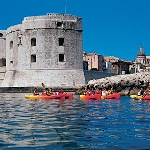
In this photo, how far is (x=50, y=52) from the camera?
4400cm

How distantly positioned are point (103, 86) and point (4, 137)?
3006 cm

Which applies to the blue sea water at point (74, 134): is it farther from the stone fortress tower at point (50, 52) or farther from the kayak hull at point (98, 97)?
the stone fortress tower at point (50, 52)

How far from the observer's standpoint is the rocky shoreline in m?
38.6

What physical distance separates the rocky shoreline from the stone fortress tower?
4390mm

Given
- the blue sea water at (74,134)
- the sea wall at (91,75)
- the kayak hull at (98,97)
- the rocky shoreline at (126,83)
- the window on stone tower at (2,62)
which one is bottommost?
the blue sea water at (74,134)

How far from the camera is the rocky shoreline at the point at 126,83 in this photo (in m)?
38.6

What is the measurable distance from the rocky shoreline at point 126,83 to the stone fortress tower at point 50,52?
14.4 ft

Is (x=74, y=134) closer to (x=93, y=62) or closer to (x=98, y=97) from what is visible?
(x=98, y=97)

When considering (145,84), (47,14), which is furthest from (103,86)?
(47,14)

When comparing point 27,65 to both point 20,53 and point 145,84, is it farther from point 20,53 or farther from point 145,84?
point 145,84

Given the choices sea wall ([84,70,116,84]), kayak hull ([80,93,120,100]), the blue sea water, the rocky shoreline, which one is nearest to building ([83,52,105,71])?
sea wall ([84,70,116,84])

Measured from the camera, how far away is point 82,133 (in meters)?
10.6

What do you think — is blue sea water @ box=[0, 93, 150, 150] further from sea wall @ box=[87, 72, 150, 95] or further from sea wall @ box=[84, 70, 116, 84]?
sea wall @ box=[84, 70, 116, 84]

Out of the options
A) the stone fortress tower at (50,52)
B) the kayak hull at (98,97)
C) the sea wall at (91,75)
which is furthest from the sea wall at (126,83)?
the kayak hull at (98,97)
